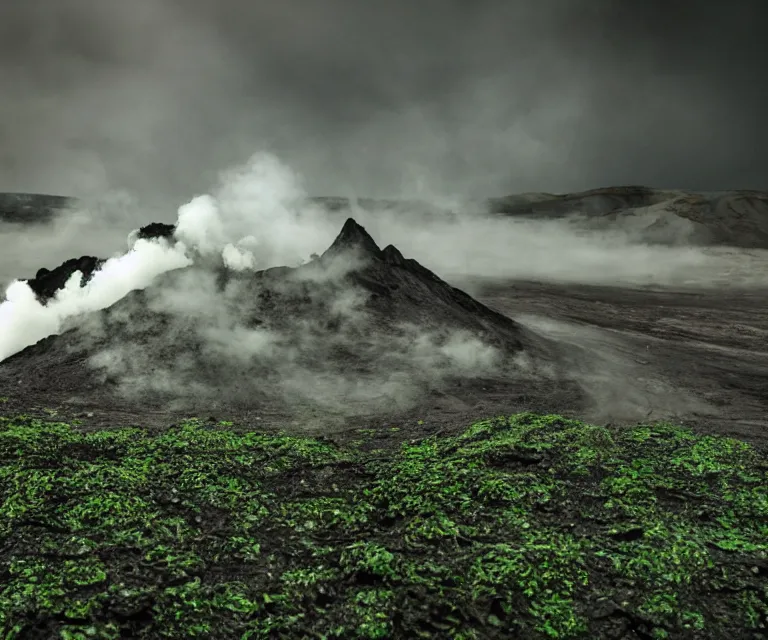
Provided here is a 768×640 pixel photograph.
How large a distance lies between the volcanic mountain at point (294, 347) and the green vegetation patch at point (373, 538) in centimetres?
499

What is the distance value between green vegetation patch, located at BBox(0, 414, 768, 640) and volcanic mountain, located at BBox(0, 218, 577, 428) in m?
4.99

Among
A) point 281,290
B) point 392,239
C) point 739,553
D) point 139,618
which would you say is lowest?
point 739,553

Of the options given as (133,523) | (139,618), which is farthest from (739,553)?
(133,523)

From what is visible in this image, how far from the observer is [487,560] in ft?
27.6

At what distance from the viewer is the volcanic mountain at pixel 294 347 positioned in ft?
57.8

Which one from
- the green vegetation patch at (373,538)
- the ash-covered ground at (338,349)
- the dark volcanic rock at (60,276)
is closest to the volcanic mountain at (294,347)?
the ash-covered ground at (338,349)

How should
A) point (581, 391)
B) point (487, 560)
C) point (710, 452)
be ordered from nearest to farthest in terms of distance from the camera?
point (487, 560)
point (710, 452)
point (581, 391)

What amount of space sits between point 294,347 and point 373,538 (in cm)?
1319

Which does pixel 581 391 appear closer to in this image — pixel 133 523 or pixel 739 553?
pixel 739 553

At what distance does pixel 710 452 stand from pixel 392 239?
85.6 m

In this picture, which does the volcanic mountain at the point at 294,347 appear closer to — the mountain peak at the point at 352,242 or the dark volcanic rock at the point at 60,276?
the mountain peak at the point at 352,242

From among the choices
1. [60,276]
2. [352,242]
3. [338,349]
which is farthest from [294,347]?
[60,276]

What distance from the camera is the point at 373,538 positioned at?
30.0 feet

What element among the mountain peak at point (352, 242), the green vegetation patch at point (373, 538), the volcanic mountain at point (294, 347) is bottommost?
the green vegetation patch at point (373, 538)
